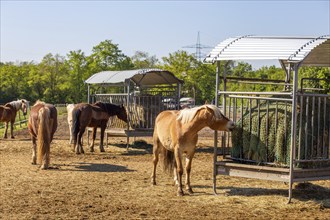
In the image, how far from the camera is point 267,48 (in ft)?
28.8

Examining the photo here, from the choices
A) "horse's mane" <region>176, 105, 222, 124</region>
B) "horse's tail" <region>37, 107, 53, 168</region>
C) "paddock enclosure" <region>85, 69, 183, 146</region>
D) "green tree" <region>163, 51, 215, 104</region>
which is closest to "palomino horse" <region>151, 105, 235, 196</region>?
"horse's mane" <region>176, 105, 222, 124</region>

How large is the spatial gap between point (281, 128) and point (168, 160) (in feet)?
8.72

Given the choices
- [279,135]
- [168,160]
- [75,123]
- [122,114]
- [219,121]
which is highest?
[219,121]

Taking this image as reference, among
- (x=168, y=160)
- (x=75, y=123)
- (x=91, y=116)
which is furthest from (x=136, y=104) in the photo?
(x=168, y=160)

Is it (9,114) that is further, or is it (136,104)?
(9,114)

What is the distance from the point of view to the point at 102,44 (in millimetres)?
46844


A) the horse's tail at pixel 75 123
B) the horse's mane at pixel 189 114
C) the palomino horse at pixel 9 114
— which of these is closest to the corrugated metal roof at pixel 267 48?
the horse's mane at pixel 189 114

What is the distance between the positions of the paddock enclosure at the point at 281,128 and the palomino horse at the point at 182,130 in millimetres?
542

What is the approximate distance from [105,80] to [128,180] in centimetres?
871

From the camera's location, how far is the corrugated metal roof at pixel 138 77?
18239mm

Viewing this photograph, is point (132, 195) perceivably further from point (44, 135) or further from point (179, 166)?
point (44, 135)

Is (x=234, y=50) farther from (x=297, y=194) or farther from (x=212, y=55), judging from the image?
(x=297, y=194)

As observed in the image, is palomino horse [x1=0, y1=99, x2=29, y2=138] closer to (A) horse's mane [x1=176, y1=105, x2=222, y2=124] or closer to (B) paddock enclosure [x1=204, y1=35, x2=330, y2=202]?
(A) horse's mane [x1=176, y1=105, x2=222, y2=124]

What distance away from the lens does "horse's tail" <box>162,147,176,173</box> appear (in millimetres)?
10469
